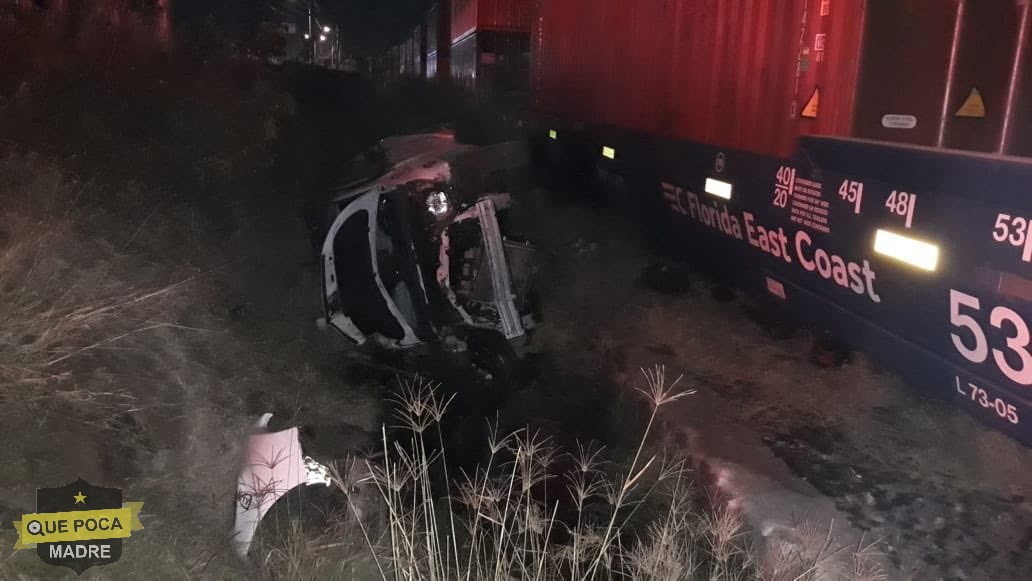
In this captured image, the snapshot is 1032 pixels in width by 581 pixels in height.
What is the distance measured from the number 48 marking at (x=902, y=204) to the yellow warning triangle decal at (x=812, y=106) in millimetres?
891

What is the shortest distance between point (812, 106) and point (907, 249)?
120 cm

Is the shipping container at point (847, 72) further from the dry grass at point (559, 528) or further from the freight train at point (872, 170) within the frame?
the dry grass at point (559, 528)

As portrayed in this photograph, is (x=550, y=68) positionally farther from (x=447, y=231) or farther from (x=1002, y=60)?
(x=1002, y=60)

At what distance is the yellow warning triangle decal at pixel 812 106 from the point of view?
4359mm

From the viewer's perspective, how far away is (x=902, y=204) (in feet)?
11.8

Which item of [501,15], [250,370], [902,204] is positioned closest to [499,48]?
[501,15]

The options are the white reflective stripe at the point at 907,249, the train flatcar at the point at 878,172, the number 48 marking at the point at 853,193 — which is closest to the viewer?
the train flatcar at the point at 878,172

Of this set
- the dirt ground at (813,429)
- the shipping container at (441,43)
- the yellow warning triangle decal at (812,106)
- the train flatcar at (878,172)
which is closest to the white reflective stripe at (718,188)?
the train flatcar at (878,172)

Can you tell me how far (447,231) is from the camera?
227 inches

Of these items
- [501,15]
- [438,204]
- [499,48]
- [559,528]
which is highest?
[501,15]

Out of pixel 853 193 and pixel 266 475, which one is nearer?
pixel 266 475

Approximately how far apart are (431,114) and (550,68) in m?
7.76

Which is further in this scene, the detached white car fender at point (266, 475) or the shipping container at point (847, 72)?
the shipping container at point (847, 72)

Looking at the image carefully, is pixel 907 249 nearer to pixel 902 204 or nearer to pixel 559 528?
pixel 902 204
